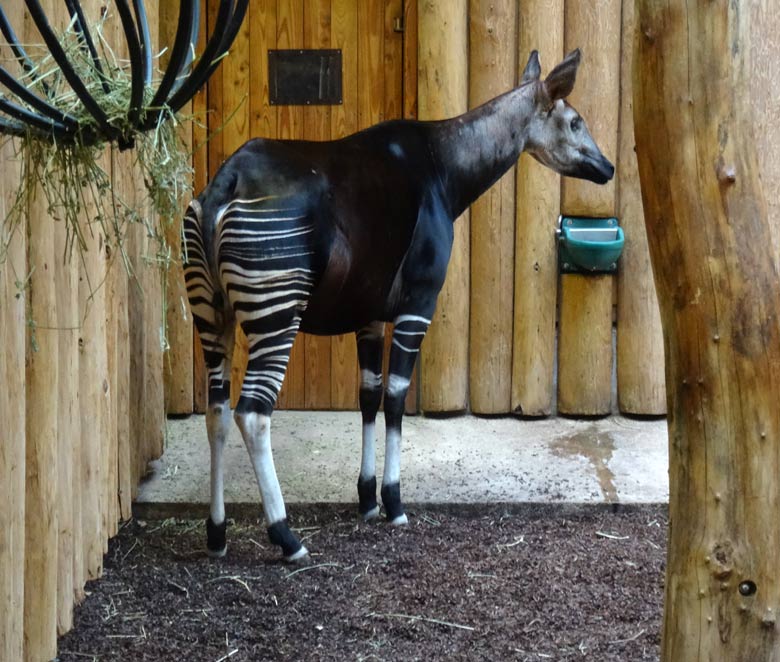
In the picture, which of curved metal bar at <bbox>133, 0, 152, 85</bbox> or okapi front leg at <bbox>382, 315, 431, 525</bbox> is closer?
curved metal bar at <bbox>133, 0, 152, 85</bbox>

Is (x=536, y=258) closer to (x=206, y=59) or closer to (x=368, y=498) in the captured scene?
(x=368, y=498)

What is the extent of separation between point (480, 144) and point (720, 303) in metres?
2.84

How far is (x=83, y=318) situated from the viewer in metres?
4.20

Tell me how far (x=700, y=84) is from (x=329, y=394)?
4379 mm

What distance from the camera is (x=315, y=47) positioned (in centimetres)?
657

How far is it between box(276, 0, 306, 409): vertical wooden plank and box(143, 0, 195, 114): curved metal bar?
4.05 meters

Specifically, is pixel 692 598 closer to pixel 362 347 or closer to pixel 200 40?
pixel 362 347

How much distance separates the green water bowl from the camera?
6.39 meters

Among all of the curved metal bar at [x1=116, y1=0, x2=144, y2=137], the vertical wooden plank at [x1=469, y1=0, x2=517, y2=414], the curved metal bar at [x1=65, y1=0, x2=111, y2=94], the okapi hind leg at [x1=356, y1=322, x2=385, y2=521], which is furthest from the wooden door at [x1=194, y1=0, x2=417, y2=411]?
the curved metal bar at [x1=116, y1=0, x2=144, y2=137]

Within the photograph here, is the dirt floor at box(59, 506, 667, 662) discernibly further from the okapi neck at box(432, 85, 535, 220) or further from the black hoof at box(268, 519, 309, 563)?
the okapi neck at box(432, 85, 535, 220)

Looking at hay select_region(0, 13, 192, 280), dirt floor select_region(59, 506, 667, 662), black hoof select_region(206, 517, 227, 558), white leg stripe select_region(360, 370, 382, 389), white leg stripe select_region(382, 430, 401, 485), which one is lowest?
dirt floor select_region(59, 506, 667, 662)

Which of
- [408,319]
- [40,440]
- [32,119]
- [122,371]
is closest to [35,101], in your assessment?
[32,119]

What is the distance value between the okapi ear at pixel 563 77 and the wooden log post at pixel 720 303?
2.64m

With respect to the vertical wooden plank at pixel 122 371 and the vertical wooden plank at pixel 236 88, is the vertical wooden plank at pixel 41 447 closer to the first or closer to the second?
the vertical wooden plank at pixel 122 371
